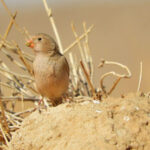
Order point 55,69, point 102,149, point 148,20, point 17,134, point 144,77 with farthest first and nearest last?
point 148,20, point 144,77, point 55,69, point 17,134, point 102,149

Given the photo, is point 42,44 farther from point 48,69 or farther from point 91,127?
point 91,127

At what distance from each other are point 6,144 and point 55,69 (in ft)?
3.31

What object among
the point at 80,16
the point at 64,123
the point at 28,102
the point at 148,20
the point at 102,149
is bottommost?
the point at 102,149

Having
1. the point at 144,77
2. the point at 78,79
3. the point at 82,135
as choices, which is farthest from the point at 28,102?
the point at 144,77

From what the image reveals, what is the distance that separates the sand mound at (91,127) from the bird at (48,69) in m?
0.96

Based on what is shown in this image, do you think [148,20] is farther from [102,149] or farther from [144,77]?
[102,149]

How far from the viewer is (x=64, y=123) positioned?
3.17m

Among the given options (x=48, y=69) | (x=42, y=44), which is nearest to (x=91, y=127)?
(x=48, y=69)

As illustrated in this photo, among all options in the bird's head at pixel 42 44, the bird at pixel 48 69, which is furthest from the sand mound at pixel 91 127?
the bird's head at pixel 42 44

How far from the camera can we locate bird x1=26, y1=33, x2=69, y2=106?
433cm

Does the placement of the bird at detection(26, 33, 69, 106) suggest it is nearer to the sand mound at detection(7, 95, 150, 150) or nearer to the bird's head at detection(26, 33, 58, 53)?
the bird's head at detection(26, 33, 58, 53)

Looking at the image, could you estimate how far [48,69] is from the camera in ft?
14.2

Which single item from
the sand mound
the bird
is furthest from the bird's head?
the sand mound

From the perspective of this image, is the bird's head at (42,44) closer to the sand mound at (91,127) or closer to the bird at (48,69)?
the bird at (48,69)
